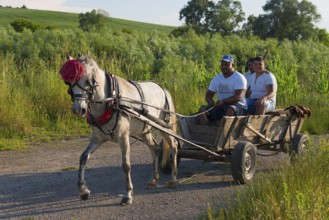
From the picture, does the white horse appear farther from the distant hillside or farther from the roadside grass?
the distant hillside

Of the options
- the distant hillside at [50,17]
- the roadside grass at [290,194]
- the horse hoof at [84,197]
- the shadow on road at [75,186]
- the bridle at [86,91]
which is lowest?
the shadow on road at [75,186]

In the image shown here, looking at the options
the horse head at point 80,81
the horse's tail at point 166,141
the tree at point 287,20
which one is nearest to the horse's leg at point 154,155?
the horse's tail at point 166,141

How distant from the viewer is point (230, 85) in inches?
310

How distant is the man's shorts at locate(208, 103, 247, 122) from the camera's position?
25.2 feet

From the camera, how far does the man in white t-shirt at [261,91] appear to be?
8.09 metres

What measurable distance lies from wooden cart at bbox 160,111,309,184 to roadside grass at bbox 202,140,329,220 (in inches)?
47.8

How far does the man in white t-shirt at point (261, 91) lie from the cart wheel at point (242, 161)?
86 centimetres

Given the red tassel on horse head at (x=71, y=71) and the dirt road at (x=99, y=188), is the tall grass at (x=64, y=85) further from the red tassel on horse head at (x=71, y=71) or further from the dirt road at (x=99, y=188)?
the red tassel on horse head at (x=71, y=71)

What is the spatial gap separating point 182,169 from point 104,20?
48.2m

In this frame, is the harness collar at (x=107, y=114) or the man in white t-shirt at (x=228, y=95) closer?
the harness collar at (x=107, y=114)

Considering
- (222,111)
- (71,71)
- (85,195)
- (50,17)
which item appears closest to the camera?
(71,71)

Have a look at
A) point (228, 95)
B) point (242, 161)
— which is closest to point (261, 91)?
point (228, 95)

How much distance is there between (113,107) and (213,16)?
51276mm

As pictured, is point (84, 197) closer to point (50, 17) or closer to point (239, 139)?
point (239, 139)
